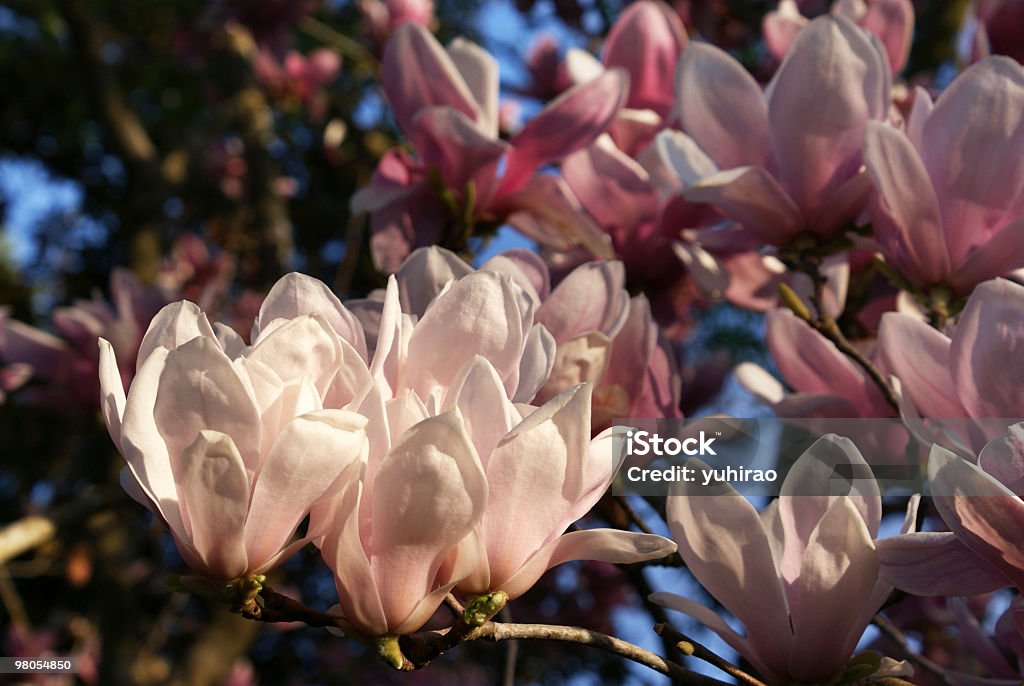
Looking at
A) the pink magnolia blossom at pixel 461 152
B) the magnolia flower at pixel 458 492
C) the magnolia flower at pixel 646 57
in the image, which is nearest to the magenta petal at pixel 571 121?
the pink magnolia blossom at pixel 461 152

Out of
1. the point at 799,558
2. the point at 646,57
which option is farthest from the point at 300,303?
the point at 646,57

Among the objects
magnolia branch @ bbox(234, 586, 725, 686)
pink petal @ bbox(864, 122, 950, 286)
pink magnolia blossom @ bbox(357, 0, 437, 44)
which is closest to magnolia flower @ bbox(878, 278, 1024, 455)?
pink petal @ bbox(864, 122, 950, 286)

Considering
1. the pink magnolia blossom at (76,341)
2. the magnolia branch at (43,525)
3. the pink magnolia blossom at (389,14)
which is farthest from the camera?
the pink magnolia blossom at (389,14)

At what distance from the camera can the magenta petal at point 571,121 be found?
78 cm

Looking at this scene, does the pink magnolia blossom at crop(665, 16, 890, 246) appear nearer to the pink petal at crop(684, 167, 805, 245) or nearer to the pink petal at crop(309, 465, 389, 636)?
the pink petal at crop(684, 167, 805, 245)

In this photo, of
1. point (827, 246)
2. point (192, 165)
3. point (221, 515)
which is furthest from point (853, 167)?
point (192, 165)

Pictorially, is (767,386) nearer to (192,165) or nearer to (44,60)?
(192,165)

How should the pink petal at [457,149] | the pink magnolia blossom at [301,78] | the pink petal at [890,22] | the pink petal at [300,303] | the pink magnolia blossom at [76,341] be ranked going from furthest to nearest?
1. the pink magnolia blossom at [301,78]
2. the pink magnolia blossom at [76,341]
3. the pink petal at [890,22]
4. the pink petal at [457,149]
5. the pink petal at [300,303]

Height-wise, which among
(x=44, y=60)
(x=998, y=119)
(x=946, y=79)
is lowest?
(x=44, y=60)

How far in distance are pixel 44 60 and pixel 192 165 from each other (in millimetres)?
1871

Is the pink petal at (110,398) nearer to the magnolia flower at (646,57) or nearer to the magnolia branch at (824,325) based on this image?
the magnolia branch at (824,325)

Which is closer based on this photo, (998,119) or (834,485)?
(834,485)

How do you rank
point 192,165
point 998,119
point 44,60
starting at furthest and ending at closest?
point 44,60 → point 192,165 → point 998,119

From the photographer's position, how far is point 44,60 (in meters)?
4.11
